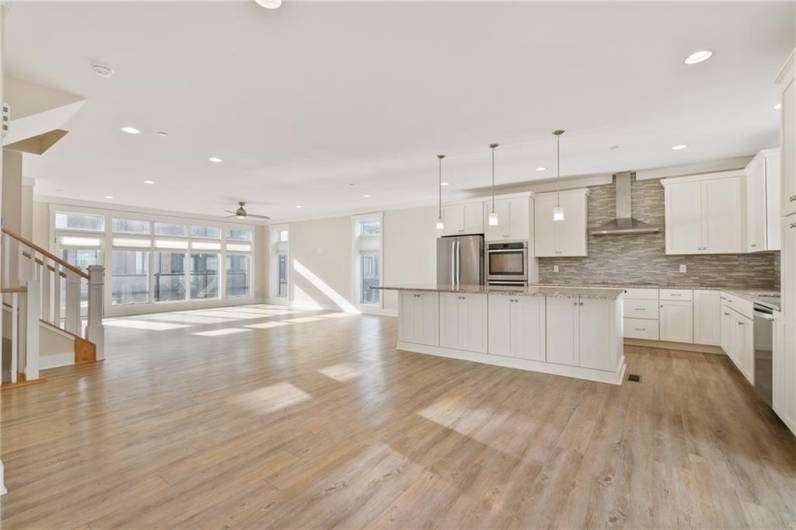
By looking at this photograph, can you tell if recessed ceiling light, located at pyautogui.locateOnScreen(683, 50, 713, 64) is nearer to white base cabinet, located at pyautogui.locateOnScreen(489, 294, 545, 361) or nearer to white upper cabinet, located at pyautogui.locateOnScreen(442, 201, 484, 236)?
white base cabinet, located at pyautogui.locateOnScreen(489, 294, 545, 361)

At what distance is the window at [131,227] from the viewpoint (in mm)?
8953

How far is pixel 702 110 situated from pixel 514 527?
4094 millimetres

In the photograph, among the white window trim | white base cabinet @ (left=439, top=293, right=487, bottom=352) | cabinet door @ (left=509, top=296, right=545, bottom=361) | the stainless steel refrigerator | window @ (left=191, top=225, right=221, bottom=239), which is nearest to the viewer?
cabinet door @ (left=509, top=296, right=545, bottom=361)

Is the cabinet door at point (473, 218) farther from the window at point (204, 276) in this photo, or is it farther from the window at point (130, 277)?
the window at point (130, 277)

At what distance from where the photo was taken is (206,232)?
10734 millimetres

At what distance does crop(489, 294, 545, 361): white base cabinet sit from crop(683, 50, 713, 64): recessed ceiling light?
7.91 ft

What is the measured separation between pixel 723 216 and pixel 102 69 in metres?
7.05

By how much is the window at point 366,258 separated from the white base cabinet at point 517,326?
5427 mm

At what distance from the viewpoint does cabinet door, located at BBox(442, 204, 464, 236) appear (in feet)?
23.4

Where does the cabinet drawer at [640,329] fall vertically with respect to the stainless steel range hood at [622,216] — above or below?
below

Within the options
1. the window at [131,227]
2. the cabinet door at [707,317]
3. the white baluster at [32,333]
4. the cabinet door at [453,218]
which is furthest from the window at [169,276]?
the cabinet door at [707,317]

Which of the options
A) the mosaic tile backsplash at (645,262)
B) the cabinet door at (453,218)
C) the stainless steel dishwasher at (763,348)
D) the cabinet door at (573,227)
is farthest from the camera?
the cabinet door at (453,218)

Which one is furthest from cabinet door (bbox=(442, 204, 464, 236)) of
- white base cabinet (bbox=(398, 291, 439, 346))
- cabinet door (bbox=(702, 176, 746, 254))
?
cabinet door (bbox=(702, 176, 746, 254))

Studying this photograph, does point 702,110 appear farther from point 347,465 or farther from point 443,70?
point 347,465
